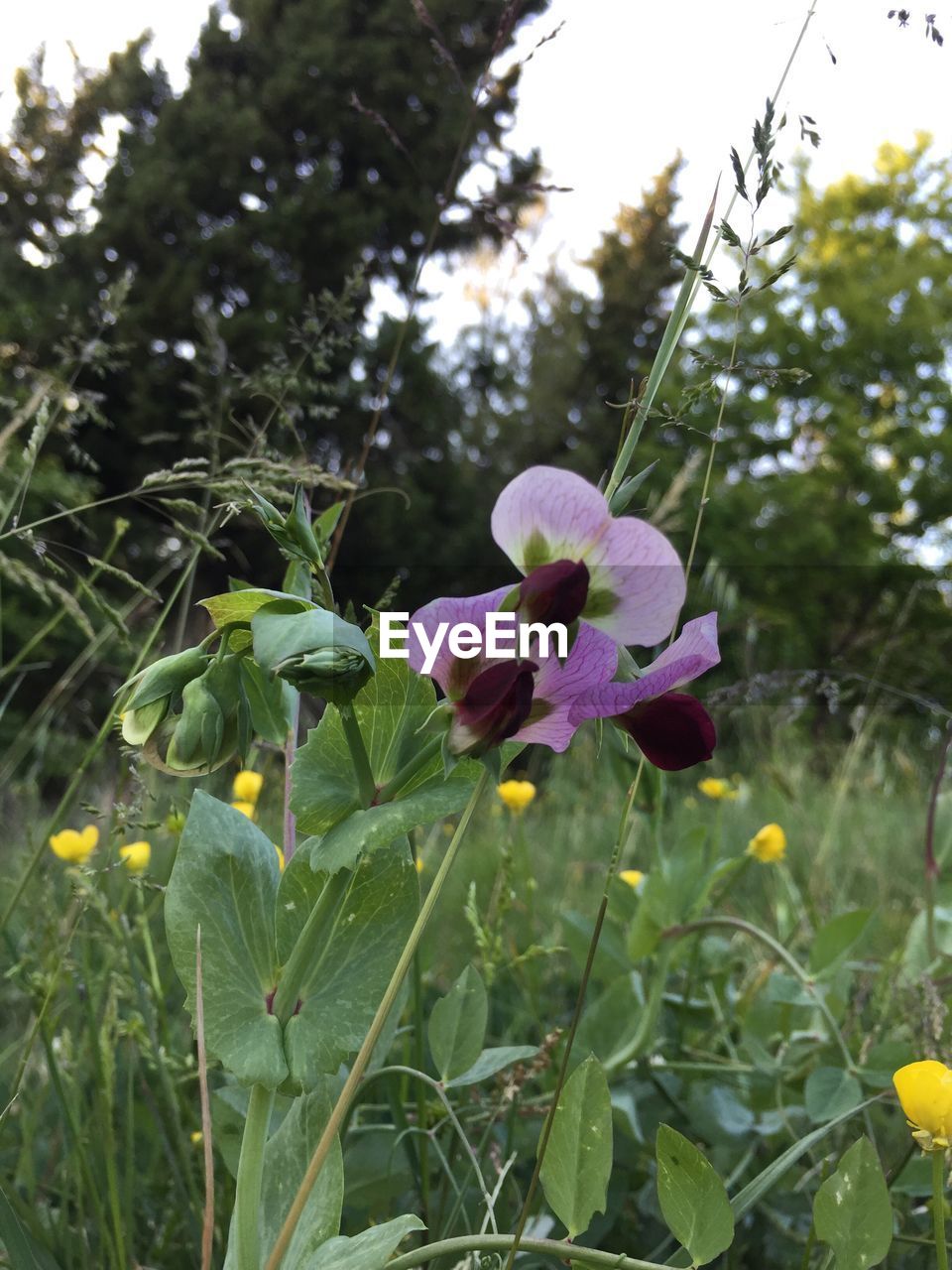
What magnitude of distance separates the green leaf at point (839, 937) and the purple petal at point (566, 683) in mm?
627

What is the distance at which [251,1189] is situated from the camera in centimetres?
49

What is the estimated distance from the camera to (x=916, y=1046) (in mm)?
835

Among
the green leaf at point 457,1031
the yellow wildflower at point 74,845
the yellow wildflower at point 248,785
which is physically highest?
the yellow wildflower at point 248,785

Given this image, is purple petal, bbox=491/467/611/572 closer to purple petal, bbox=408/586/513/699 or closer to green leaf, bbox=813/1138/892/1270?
purple petal, bbox=408/586/513/699

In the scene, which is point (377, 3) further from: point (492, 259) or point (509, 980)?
point (509, 980)

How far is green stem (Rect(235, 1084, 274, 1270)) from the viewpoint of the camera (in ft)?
1.59

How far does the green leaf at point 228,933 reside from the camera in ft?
1.63

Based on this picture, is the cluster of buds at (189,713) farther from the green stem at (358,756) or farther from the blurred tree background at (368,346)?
the blurred tree background at (368,346)

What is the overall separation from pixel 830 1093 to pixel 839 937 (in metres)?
0.18

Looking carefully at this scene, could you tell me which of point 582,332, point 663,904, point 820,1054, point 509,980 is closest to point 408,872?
point 663,904

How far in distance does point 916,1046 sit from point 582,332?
15.2 meters

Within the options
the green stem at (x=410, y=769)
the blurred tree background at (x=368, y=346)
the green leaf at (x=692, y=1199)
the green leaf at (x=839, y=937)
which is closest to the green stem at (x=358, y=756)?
the green stem at (x=410, y=769)

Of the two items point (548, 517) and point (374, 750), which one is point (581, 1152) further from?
point (548, 517)

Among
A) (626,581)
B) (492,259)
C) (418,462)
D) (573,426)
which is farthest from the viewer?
(573,426)
